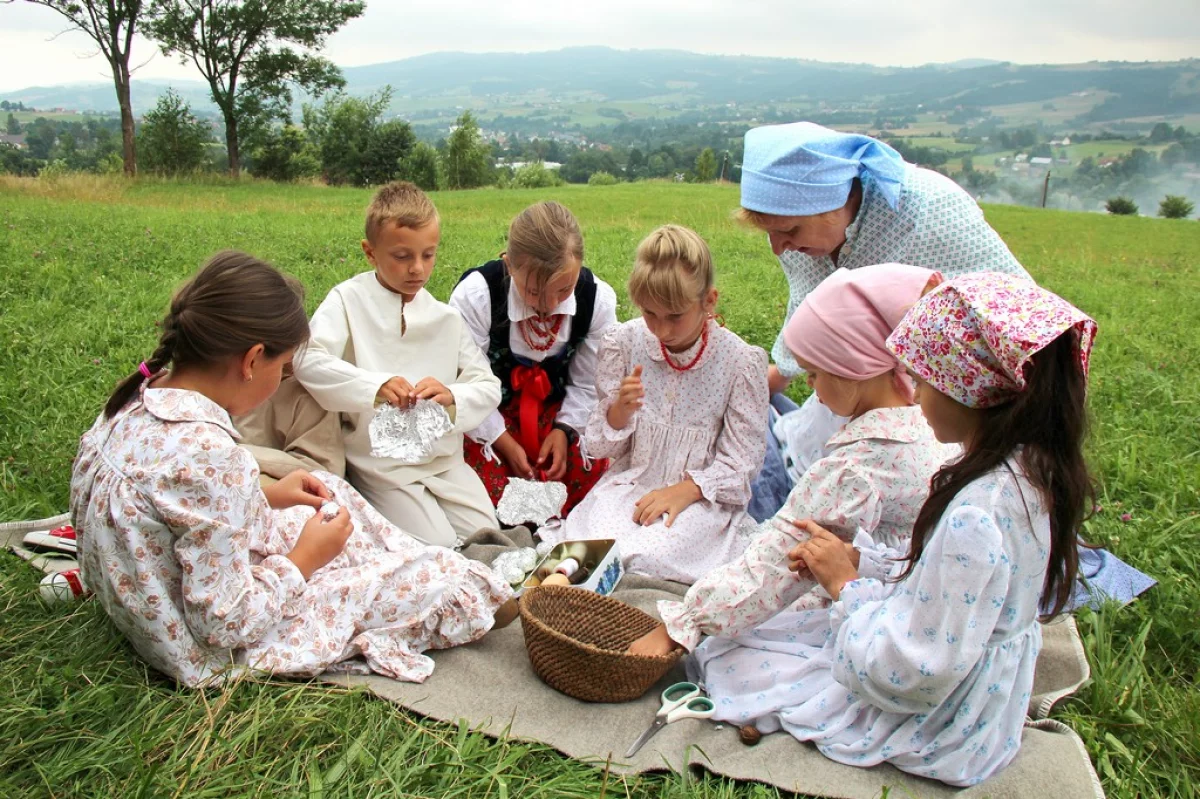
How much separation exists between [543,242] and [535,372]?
0.80 meters

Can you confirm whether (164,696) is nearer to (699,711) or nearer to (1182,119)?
(699,711)

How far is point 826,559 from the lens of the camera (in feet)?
8.39

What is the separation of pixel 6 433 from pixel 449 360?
2.33 m

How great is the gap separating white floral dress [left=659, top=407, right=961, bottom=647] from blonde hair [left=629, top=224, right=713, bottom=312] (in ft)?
3.34

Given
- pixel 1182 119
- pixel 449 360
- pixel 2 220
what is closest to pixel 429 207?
pixel 449 360

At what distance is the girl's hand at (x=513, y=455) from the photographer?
4.45 metres

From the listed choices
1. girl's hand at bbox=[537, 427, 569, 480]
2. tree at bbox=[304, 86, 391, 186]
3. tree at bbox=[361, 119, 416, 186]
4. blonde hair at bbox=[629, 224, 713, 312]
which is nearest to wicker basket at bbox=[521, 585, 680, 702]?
blonde hair at bbox=[629, 224, 713, 312]

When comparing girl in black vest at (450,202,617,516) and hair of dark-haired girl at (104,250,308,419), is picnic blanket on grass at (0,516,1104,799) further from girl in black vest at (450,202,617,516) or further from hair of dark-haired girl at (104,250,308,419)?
girl in black vest at (450,202,617,516)

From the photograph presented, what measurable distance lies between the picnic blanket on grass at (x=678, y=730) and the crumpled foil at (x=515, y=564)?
442 millimetres

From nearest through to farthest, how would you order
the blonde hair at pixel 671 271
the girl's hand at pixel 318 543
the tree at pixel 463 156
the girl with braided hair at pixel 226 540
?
1. the girl with braided hair at pixel 226 540
2. the girl's hand at pixel 318 543
3. the blonde hair at pixel 671 271
4. the tree at pixel 463 156

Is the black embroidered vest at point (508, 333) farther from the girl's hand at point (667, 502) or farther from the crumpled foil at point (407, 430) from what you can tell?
the girl's hand at point (667, 502)

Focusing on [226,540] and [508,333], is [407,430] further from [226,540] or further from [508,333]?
[226,540]

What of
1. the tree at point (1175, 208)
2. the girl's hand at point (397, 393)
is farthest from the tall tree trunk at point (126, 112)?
the tree at point (1175, 208)

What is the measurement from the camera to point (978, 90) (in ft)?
438
